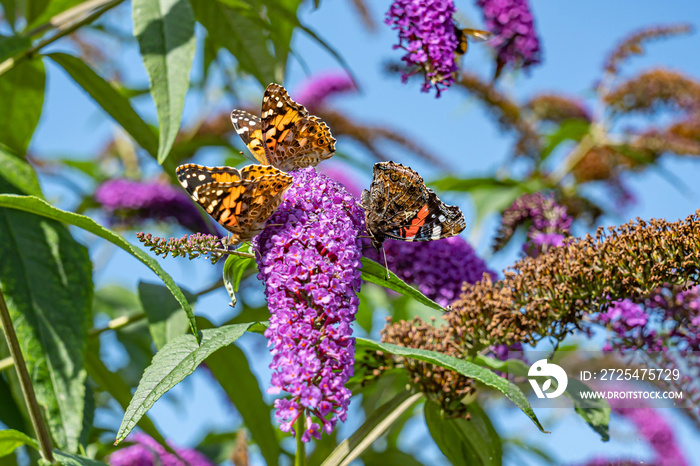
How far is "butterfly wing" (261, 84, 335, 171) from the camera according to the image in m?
1.68

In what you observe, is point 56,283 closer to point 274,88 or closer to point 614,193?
point 274,88

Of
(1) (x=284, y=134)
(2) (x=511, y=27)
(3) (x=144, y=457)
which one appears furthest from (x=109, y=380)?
(2) (x=511, y=27)

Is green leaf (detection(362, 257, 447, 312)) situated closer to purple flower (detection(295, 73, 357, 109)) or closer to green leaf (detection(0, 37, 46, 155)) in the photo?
green leaf (detection(0, 37, 46, 155))

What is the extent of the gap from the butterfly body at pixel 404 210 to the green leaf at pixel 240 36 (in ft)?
1.73

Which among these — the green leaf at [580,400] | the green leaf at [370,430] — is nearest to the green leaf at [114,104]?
the green leaf at [370,430]

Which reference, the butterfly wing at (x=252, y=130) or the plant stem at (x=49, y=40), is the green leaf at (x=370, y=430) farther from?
the plant stem at (x=49, y=40)

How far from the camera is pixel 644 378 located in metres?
1.70

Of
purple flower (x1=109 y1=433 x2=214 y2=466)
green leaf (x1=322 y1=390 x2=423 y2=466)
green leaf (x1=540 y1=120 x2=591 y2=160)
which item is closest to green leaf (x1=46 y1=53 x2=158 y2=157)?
green leaf (x1=322 y1=390 x2=423 y2=466)

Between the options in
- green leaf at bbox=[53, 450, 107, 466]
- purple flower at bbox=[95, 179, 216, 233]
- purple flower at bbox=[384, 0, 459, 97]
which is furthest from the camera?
purple flower at bbox=[95, 179, 216, 233]

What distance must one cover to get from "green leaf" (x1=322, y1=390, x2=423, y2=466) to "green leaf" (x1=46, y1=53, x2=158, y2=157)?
819mm

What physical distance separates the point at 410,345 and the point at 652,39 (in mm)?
2560

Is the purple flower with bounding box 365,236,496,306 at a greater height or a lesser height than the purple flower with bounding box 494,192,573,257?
lesser

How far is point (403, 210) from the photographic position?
1.65 metres

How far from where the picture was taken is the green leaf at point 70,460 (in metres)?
1.29
